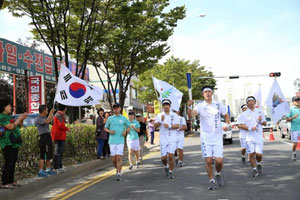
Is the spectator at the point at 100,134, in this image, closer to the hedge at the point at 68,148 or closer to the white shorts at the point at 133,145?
the hedge at the point at 68,148

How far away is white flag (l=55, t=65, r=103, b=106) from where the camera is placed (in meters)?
8.49

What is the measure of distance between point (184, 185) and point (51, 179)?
3.20 m

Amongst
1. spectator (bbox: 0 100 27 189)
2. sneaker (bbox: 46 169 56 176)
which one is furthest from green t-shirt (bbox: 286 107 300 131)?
spectator (bbox: 0 100 27 189)

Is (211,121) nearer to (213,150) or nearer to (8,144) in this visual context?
(213,150)

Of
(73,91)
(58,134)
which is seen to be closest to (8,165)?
(58,134)

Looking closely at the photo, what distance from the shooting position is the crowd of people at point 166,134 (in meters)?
6.74

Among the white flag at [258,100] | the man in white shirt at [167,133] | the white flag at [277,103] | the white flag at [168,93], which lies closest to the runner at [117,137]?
the man in white shirt at [167,133]

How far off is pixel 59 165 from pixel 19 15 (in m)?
6.50

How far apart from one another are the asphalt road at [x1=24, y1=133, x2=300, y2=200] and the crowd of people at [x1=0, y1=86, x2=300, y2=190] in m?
0.32

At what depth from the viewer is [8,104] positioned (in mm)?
6840

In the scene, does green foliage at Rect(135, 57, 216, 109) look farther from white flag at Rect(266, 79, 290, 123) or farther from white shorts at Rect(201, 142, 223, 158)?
white shorts at Rect(201, 142, 223, 158)

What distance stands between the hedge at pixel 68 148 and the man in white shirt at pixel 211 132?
410 centimetres

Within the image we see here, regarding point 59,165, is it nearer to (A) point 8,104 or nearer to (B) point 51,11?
(A) point 8,104

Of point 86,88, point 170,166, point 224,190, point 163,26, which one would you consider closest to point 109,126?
point 86,88
